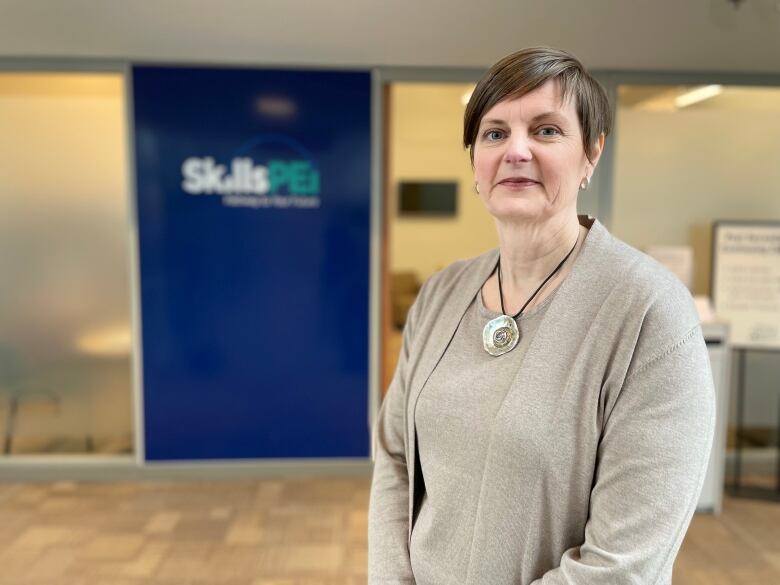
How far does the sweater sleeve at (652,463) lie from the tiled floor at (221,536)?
7.26ft

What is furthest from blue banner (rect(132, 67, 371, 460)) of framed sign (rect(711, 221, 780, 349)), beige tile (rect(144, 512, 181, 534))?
framed sign (rect(711, 221, 780, 349))

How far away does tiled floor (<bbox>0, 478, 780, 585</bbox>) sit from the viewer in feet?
9.49

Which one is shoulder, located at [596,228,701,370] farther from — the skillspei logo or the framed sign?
the framed sign

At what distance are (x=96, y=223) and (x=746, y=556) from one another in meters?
3.97

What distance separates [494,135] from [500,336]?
33 cm

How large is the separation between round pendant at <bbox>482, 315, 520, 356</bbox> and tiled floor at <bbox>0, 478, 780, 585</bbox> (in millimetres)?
2155

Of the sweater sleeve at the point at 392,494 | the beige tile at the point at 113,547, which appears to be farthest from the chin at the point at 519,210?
the beige tile at the point at 113,547

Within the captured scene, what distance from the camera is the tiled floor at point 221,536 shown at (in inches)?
114

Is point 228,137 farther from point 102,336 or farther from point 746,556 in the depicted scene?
point 746,556

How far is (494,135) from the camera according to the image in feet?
3.35

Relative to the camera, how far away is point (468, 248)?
27.7 ft

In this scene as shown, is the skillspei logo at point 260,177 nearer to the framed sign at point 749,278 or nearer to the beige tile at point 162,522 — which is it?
the beige tile at point 162,522

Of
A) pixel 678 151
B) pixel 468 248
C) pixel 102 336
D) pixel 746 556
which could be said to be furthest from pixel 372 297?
pixel 468 248

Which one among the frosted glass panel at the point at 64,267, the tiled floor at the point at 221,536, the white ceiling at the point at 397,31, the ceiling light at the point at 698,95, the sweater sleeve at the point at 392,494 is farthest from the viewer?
the ceiling light at the point at 698,95
